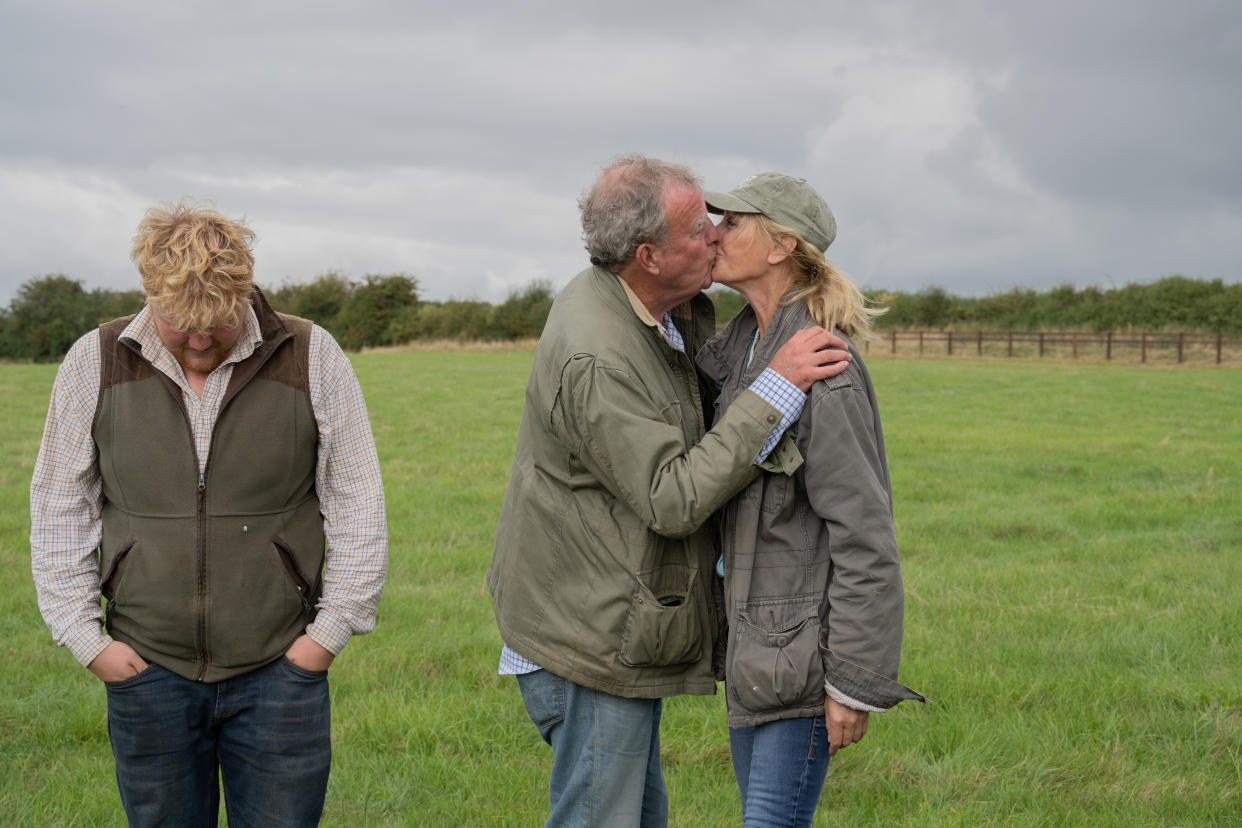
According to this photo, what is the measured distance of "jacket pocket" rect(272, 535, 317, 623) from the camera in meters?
3.06

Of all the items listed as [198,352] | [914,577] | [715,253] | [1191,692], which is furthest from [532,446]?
[914,577]

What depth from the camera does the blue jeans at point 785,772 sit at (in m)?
2.81

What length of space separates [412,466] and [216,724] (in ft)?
32.9

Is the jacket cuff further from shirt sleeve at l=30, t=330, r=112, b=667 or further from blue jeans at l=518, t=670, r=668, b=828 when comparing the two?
shirt sleeve at l=30, t=330, r=112, b=667

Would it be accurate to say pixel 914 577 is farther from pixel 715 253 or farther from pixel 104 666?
pixel 104 666

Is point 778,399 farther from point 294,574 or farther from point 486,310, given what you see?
point 486,310

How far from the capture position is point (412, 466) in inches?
513

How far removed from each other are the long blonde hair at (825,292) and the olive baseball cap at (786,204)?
3 cm

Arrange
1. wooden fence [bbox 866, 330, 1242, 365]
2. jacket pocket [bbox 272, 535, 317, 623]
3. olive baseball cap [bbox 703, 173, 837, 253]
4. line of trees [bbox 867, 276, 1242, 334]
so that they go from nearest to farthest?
olive baseball cap [bbox 703, 173, 837, 253] → jacket pocket [bbox 272, 535, 317, 623] → wooden fence [bbox 866, 330, 1242, 365] → line of trees [bbox 867, 276, 1242, 334]

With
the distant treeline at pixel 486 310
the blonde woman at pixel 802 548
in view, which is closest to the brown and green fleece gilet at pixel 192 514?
the blonde woman at pixel 802 548

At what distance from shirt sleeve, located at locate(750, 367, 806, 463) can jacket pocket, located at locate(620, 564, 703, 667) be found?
435 mm

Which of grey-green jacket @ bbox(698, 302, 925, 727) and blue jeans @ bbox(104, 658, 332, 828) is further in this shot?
blue jeans @ bbox(104, 658, 332, 828)

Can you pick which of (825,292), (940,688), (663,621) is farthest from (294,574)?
(940,688)

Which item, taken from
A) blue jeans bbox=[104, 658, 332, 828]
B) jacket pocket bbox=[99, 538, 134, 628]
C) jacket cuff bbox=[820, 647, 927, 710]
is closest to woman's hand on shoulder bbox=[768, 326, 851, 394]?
jacket cuff bbox=[820, 647, 927, 710]
